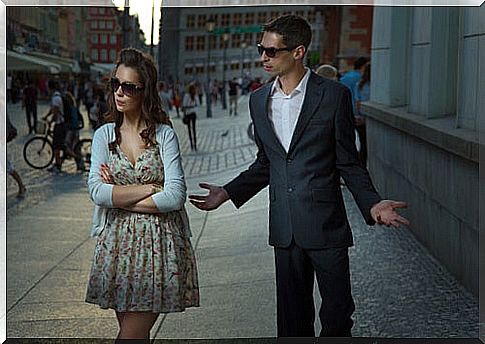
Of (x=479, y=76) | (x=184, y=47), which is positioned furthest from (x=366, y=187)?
(x=184, y=47)

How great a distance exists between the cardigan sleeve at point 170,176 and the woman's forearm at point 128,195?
0.04 metres

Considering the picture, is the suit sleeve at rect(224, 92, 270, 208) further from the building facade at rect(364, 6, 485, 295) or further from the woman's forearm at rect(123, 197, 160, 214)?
the building facade at rect(364, 6, 485, 295)

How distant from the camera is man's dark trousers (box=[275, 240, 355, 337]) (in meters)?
4.84

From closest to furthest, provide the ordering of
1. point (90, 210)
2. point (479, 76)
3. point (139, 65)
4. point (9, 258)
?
point (139, 65), point (479, 76), point (9, 258), point (90, 210)

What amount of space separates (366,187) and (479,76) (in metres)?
2.13

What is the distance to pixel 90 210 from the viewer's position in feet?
40.3

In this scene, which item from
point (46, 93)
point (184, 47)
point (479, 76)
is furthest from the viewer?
point (46, 93)

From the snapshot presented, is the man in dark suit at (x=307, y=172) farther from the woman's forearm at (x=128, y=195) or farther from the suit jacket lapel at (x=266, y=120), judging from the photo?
the woman's forearm at (x=128, y=195)

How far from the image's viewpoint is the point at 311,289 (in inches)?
198

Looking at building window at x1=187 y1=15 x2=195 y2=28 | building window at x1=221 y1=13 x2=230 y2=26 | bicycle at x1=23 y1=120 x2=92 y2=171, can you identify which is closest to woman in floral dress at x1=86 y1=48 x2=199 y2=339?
building window at x1=221 y1=13 x2=230 y2=26

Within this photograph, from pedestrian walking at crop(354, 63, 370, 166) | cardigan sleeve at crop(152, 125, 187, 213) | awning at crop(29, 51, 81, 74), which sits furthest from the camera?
pedestrian walking at crop(354, 63, 370, 166)

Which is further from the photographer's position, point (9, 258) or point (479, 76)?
point (9, 258)

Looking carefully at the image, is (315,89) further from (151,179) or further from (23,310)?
(23,310)

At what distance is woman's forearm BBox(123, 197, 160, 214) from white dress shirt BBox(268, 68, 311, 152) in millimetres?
629
